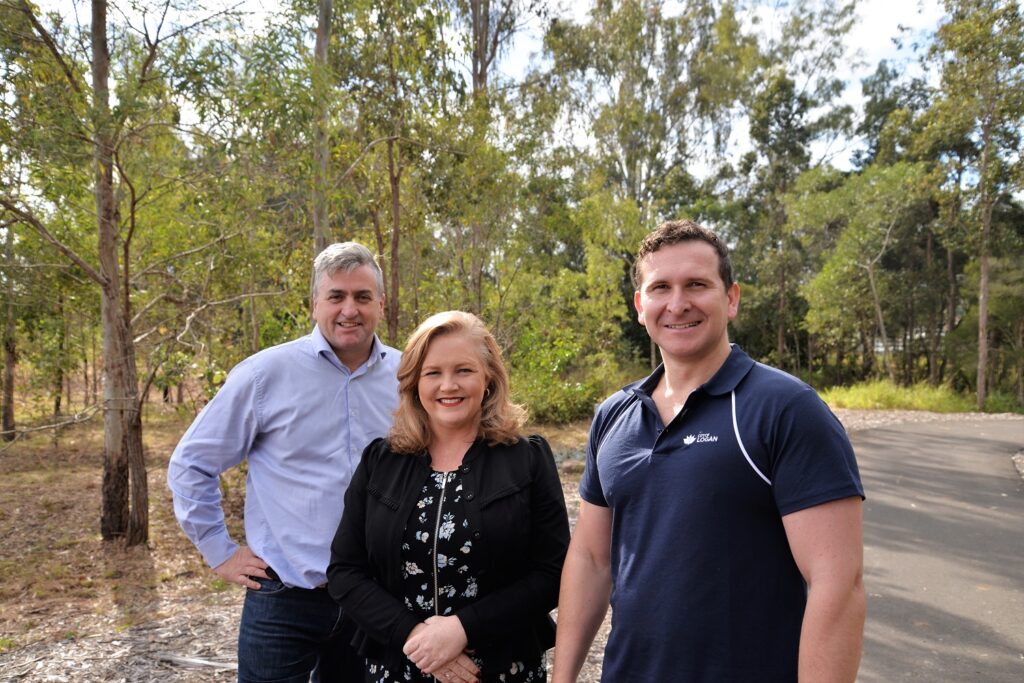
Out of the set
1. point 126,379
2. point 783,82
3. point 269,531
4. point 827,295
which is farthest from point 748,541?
point 783,82

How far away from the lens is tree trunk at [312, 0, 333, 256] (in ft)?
20.9

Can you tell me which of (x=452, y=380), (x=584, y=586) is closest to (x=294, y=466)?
(x=452, y=380)

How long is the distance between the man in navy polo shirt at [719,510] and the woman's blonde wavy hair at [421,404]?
38 cm

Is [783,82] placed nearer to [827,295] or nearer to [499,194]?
[827,295]

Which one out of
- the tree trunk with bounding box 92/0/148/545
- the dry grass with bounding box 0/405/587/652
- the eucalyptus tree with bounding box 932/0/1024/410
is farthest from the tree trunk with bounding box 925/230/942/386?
the tree trunk with bounding box 92/0/148/545

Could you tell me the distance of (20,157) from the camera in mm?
5500

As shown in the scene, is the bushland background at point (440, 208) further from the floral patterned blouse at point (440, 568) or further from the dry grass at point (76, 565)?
the floral patterned blouse at point (440, 568)

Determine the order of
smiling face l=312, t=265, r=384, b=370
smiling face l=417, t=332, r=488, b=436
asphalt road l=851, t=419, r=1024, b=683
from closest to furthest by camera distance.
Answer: smiling face l=417, t=332, r=488, b=436, smiling face l=312, t=265, r=384, b=370, asphalt road l=851, t=419, r=1024, b=683

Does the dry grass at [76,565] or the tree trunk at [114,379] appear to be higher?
the tree trunk at [114,379]

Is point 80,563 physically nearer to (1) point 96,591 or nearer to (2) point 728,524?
(1) point 96,591

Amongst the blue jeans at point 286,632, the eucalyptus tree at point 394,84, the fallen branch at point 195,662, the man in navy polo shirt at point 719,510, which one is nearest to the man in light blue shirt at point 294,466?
the blue jeans at point 286,632

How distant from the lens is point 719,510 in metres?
1.56

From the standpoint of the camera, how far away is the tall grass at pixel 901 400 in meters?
19.9

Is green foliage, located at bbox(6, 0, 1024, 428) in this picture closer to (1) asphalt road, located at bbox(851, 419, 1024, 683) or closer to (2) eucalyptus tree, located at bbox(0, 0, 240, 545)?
(2) eucalyptus tree, located at bbox(0, 0, 240, 545)
